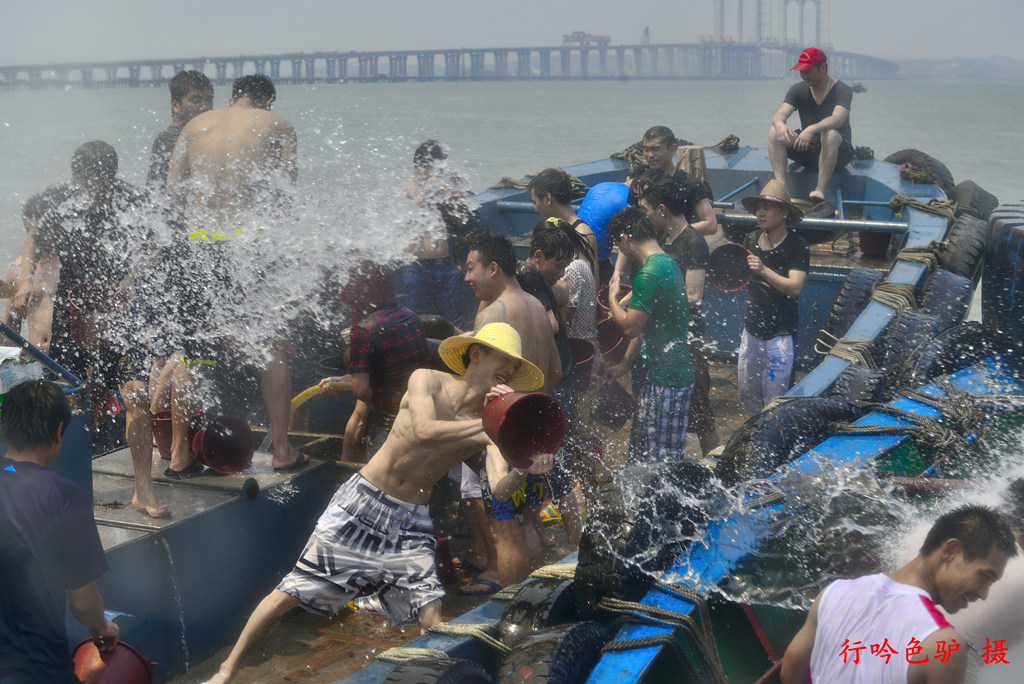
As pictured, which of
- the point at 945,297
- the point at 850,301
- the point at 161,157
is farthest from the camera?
the point at 850,301

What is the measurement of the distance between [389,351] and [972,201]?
7.36 m

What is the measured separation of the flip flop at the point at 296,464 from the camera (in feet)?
17.2

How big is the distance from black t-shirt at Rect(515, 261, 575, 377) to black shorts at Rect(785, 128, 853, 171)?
504 centimetres

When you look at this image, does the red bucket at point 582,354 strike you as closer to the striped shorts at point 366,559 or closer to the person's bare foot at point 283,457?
the person's bare foot at point 283,457

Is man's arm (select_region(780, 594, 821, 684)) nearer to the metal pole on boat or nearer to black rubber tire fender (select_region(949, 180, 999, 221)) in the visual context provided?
the metal pole on boat

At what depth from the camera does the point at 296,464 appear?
5.30 m

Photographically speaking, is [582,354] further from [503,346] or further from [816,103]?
[816,103]

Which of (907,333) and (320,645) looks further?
(907,333)

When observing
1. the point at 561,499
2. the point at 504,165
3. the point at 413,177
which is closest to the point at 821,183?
the point at 413,177

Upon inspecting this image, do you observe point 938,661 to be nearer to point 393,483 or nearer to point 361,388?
point 393,483

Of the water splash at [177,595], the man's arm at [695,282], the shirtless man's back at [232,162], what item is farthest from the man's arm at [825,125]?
the water splash at [177,595]

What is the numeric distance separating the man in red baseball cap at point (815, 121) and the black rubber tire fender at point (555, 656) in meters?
6.70

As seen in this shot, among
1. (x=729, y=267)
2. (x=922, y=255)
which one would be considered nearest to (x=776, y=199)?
(x=729, y=267)

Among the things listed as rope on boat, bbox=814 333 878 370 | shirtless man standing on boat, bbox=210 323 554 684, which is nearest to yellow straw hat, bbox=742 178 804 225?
rope on boat, bbox=814 333 878 370
